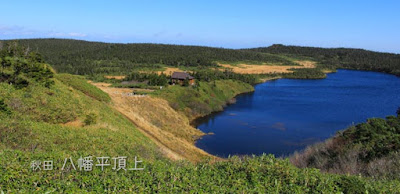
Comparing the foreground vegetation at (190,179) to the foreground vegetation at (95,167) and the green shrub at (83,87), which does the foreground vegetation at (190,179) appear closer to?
the foreground vegetation at (95,167)

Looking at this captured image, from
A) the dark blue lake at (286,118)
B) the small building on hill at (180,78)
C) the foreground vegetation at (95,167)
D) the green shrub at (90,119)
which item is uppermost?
the foreground vegetation at (95,167)

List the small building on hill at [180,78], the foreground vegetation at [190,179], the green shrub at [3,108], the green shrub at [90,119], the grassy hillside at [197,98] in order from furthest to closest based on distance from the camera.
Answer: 1. the small building on hill at [180,78]
2. the grassy hillside at [197,98]
3. the green shrub at [90,119]
4. the green shrub at [3,108]
5. the foreground vegetation at [190,179]

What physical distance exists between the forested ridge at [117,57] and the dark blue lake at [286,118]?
172ft

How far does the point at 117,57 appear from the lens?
449ft

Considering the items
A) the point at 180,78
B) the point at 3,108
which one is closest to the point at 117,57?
the point at 180,78

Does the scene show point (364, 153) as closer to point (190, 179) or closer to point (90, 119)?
point (190, 179)

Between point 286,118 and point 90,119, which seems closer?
point 90,119

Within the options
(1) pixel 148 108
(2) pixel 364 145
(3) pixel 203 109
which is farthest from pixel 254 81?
(2) pixel 364 145

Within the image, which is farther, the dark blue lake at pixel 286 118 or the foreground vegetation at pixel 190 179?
the dark blue lake at pixel 286 118

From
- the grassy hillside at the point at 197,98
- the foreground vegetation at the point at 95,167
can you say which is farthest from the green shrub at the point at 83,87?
the grassy hillside at the point at 197,98

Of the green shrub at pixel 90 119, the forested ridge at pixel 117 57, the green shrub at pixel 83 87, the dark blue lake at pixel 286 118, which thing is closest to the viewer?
the green shrub at pixel 90 119

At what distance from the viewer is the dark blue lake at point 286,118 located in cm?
3891

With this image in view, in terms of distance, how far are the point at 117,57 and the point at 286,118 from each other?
100569 mm

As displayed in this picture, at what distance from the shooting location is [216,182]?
8.16 metres
